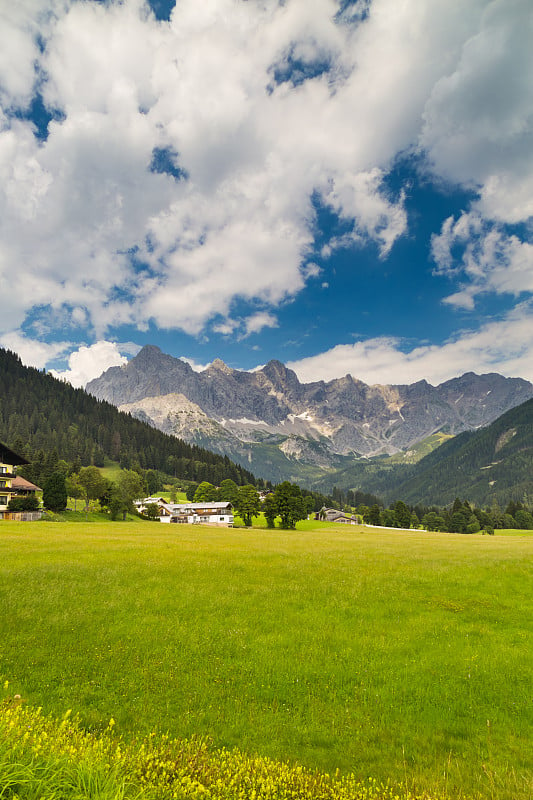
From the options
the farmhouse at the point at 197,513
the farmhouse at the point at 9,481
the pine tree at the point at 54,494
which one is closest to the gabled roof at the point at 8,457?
the farmhouse at the point at 9,481

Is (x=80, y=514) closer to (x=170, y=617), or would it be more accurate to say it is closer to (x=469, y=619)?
(x=170, y=617)

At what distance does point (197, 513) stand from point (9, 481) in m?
66.2

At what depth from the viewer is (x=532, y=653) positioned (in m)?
17.3

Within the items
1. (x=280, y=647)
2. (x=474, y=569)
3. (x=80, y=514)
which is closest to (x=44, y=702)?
(x=280, y=647)

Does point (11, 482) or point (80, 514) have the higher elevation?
point (11, 482)

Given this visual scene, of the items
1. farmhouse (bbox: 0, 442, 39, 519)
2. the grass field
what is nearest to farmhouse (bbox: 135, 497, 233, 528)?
farmhouse (bbox: 0, 442, 39, 519)

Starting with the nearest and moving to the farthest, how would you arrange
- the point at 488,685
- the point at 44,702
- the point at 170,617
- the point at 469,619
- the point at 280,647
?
1. the point at 44,702
2. the point at 488,685
3. the point at 280,647
4. the point at 170,617
5. the point at 469,619

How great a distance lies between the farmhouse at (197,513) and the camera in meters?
135

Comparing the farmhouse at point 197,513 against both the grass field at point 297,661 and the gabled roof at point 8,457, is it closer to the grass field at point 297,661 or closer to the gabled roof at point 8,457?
the gabled roof at point 8,457

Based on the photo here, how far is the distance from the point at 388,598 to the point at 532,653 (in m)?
7.26

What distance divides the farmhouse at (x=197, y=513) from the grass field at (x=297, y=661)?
113077 millimetres

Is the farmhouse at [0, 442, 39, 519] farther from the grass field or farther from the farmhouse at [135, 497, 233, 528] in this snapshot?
the grass field

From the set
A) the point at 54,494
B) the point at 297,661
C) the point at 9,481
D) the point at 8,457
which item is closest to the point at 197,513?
the point at 54,494

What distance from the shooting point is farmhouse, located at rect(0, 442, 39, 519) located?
273 ft
